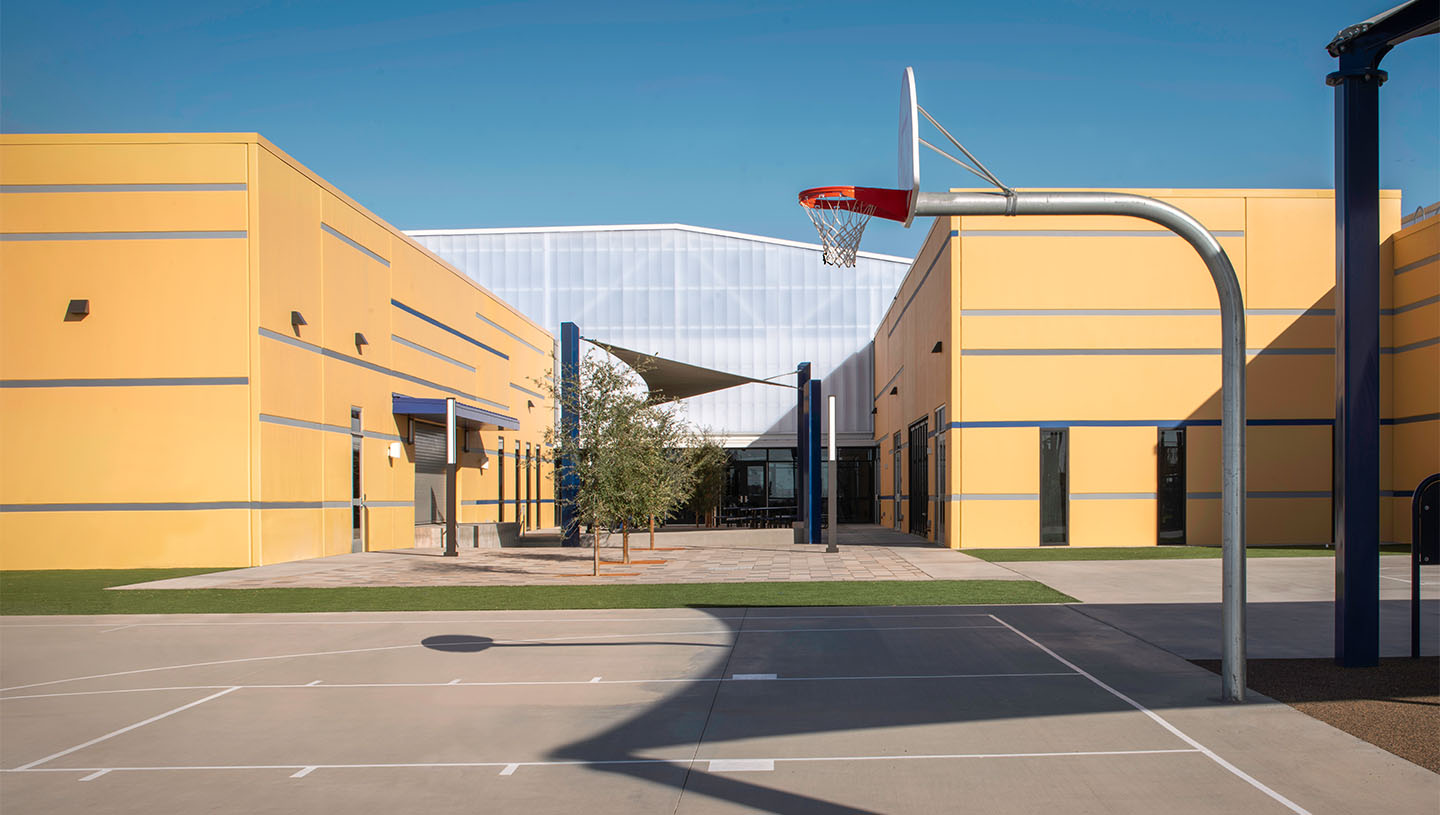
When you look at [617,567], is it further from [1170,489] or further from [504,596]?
[1170,489]

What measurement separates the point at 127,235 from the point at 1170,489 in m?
24.3

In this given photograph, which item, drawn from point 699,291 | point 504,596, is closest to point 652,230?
point 699,291

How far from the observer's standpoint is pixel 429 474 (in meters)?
32.9

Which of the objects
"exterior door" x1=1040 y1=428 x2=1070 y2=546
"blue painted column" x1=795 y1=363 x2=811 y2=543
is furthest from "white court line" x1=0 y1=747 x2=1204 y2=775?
"blue painted column" x1=795 y1=363 x2=811 y2=543

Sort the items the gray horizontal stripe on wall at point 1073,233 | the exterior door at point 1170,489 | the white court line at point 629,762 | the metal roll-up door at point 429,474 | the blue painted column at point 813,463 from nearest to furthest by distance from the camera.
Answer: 1. the white court line at point 629,762
2. the exterior door at point 1170,489
3. the gray horizontal stripe on wall at point 1073,233
4. the blue painted column at point 813,463
5. the metal roll-up door at point 429,474

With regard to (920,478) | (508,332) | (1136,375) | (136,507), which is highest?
(508,332)

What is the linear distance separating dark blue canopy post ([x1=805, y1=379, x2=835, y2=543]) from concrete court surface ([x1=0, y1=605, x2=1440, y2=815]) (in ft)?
62.5

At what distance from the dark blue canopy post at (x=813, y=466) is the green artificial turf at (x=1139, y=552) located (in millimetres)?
6420

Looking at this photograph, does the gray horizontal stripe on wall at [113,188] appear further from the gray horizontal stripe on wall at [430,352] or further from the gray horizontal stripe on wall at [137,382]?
the gray horizontal stripe on wall at [430,352]

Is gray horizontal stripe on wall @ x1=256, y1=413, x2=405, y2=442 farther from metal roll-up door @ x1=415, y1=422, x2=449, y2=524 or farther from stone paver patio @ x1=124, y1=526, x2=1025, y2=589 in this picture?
stone paver patio @ x1=124, y1=526, x2=1025, y2=589

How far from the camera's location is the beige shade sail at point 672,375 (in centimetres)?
2917

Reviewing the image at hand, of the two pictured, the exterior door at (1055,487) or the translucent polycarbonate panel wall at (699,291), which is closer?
the exterior door at (1055,487)

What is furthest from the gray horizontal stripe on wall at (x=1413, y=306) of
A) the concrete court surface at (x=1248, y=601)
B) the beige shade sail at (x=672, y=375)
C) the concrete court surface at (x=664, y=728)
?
the concrete court surface at (x=664, y=728)

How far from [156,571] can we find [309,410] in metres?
5.12
